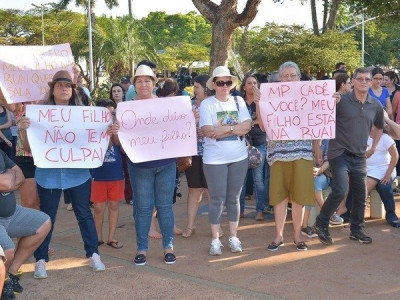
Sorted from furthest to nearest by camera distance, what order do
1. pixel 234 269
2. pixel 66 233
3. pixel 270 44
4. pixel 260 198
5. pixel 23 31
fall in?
pixel 23 31 → pixel 270 44 → pixel 260 198 → pixel 66 233 → pixel 234 269

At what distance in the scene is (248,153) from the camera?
612 centimetres

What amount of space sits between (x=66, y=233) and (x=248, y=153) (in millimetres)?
2344

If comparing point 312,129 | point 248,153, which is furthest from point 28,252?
point 312,129

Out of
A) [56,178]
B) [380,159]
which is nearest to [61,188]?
[56,178]

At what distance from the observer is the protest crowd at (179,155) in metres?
5.15

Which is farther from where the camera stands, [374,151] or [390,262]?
[374,151]

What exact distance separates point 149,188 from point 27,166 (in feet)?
3.82

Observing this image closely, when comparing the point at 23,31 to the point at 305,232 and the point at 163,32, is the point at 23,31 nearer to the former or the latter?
the point at 163,32

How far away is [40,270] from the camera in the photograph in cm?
513

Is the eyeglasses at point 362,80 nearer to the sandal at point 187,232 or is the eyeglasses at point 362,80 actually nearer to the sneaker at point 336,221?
the sneaker at point 336,221

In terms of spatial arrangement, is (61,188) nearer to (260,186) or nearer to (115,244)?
(115,244)

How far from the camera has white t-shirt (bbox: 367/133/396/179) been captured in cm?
695

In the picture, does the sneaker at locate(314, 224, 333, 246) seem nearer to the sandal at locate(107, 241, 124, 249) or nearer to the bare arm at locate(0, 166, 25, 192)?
the sandal at locate(107, 241, 124, 249)

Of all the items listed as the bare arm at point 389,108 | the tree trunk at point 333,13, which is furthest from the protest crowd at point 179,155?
the tree trunk at point 333,13
